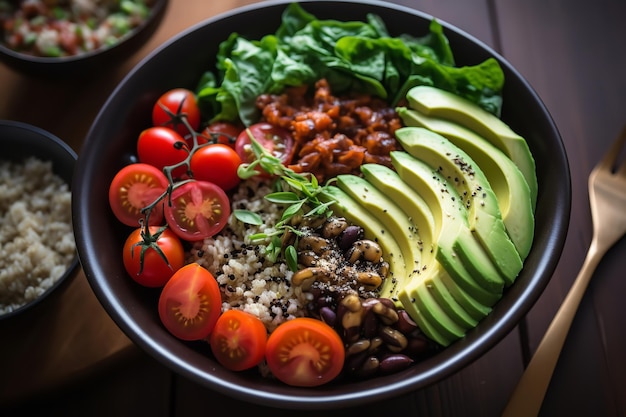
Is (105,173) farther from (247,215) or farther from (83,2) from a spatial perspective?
(83,2)

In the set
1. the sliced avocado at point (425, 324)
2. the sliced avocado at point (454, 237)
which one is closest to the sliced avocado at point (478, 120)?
the sliced avocado at point (454, 237)

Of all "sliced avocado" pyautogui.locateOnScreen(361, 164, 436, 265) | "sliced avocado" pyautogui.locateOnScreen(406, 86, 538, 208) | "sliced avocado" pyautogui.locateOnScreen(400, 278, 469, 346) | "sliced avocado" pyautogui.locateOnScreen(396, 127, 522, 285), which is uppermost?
"sliced avocado" pyautogui.locateOnScreen(406, 86, 538, 208)

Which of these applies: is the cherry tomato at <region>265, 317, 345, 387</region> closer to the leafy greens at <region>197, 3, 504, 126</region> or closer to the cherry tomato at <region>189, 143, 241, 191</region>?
the cherry tomato at <region>189, 143, 241, 191</region>

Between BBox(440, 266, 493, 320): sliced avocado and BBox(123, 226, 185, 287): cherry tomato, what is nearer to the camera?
BBox(440, 266, 493, 320): sliced avocado

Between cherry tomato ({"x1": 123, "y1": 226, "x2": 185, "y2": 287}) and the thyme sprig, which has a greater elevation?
the thyme sprig

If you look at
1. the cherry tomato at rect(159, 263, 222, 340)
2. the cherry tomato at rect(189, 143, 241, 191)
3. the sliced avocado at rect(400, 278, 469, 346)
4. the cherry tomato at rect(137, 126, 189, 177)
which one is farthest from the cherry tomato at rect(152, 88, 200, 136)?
the sliced avocado at rect(400, 278, 469, 346)
